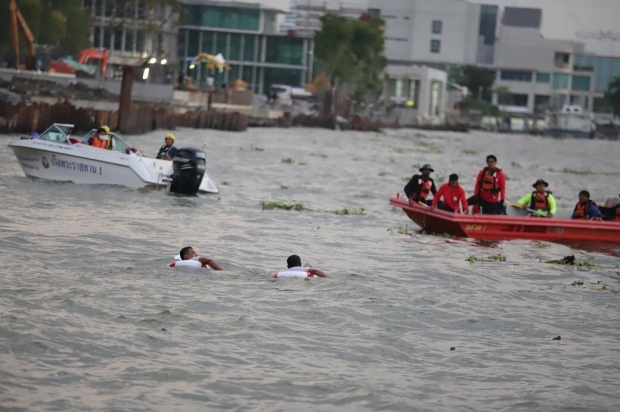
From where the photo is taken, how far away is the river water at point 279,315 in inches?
486

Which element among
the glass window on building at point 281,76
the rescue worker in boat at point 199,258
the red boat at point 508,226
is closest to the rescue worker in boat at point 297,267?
the rescue worker in boat at point 199,258

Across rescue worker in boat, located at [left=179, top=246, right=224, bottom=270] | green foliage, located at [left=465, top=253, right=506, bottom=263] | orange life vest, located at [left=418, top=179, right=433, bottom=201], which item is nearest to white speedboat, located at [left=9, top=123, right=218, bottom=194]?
orange life vest, located at [left=418, top=179, right=433, bottom=201]

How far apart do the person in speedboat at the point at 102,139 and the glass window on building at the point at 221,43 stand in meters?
105

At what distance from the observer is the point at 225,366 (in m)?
13.0

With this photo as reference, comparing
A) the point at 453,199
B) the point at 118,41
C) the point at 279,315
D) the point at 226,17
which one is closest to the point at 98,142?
the point at 453,199

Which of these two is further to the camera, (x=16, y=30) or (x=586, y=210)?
(x=16, y=30)

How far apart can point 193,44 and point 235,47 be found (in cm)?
460

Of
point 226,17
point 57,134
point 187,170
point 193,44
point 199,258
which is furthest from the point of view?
point 193,44

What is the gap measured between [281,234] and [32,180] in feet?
27.2

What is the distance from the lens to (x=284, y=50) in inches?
5487

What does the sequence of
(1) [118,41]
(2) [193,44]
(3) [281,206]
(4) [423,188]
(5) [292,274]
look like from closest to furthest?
(5) [292,274]
(4) [423,188]
(3) [281,206]
(1) [118,41]
(2) [193,44]

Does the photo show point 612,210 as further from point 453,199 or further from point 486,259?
point 486,259

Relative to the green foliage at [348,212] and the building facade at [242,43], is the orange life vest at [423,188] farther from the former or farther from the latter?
the building facade at [242,43]

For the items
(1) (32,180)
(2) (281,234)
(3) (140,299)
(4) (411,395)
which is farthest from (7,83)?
(4) (411,395)
